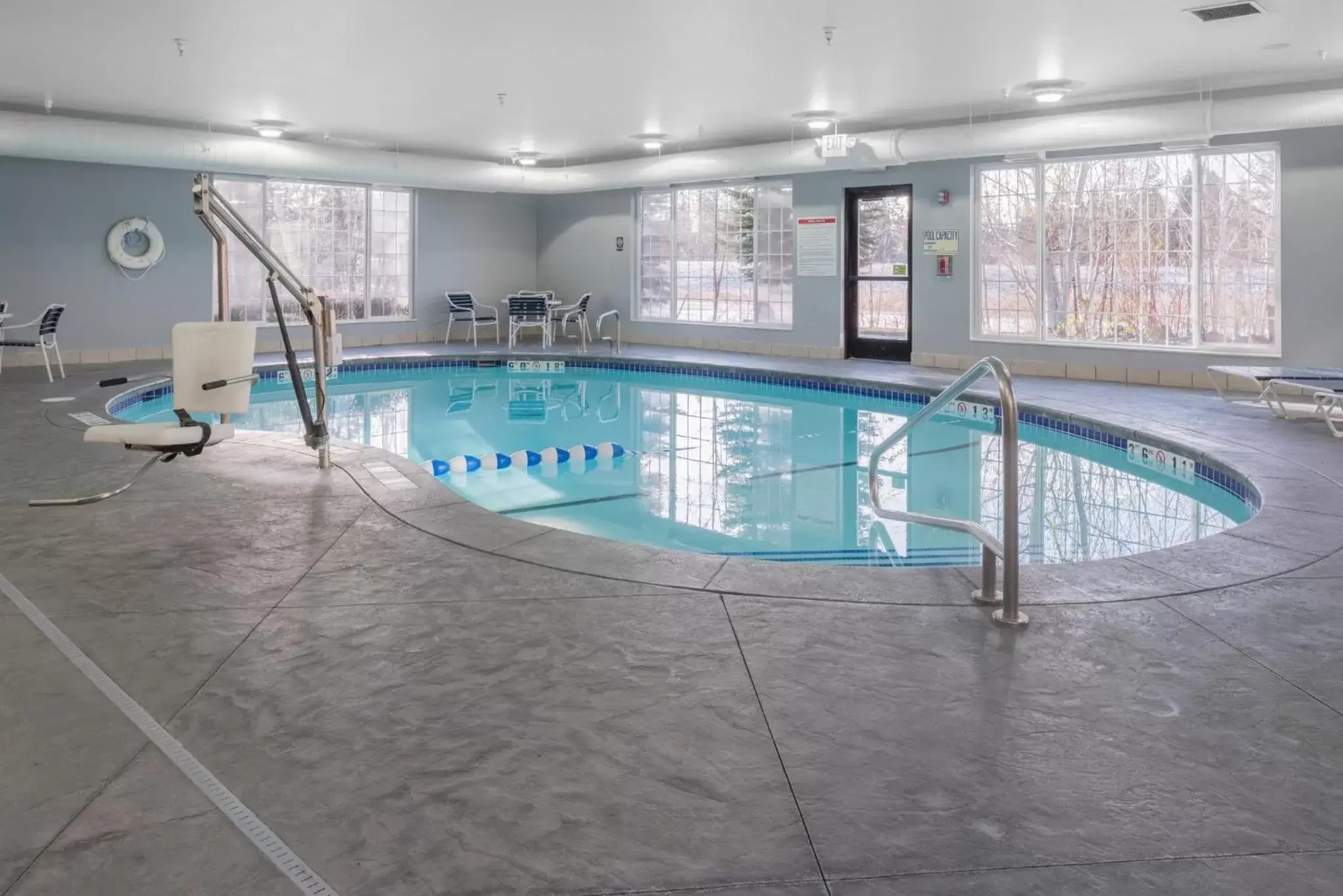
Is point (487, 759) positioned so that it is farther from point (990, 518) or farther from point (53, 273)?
point (53, 273)

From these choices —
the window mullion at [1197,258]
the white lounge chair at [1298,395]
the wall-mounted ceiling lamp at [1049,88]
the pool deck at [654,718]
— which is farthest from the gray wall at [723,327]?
the pool deck at [654,718]

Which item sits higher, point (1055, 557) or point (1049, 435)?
point (1049, 435)

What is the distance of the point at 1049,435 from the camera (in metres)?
7.75

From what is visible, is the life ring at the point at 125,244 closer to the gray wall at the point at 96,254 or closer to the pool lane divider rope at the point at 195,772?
the gray wall at the point at 96,254

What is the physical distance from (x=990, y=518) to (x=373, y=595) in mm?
3542

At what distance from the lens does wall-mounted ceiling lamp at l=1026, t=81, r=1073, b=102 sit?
8.32m

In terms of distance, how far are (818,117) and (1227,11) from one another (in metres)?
4.36

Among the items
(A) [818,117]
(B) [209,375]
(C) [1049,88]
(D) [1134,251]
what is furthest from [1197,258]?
(B) [209,375]

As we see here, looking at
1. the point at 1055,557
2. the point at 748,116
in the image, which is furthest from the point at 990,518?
the point at 748,116

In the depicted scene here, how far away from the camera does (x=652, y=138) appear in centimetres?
1146

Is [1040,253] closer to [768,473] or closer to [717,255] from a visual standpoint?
[717,255]

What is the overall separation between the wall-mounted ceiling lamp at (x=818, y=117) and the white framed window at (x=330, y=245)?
6.16 metres

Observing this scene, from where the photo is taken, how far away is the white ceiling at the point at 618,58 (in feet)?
20.1

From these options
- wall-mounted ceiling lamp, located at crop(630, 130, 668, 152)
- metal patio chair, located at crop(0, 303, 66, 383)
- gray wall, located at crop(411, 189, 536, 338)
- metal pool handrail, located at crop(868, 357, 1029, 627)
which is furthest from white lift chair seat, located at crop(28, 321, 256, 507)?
gray wall, located at crop(411, 189, 536, 338)
